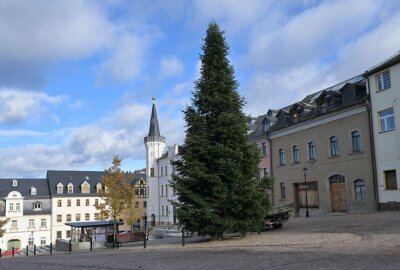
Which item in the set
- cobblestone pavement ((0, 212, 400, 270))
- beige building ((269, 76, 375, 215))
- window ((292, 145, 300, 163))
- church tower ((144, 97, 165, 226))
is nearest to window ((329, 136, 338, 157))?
beige building ((269, 76, 375, 215))

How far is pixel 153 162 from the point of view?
77562 millimetres

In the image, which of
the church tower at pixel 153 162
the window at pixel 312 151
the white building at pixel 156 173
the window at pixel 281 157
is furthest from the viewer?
the church tower at pixel 153 162

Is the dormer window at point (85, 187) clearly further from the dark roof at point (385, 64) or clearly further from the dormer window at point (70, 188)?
the dark roof at point (385, 64)

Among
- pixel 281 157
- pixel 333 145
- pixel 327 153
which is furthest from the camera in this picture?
pixel 281 157

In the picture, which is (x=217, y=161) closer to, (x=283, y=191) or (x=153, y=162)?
(x=283, y=191)

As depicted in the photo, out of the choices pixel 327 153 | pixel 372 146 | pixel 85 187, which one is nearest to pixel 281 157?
pixel 327 153

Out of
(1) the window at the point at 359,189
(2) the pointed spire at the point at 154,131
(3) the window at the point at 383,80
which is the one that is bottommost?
(1) the window at the point at 359,189

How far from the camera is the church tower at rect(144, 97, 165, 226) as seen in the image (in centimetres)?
7694

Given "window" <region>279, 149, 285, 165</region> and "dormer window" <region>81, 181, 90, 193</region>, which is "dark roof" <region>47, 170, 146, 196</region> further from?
"window" <region>279, 149, 285, 165</region>

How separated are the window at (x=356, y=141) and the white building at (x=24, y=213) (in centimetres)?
5724

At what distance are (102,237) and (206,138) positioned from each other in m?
13.6

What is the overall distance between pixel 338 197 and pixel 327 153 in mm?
3793

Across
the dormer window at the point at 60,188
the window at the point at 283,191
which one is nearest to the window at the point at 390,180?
the window at the point at 283,191

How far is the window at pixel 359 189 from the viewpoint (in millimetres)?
33572
